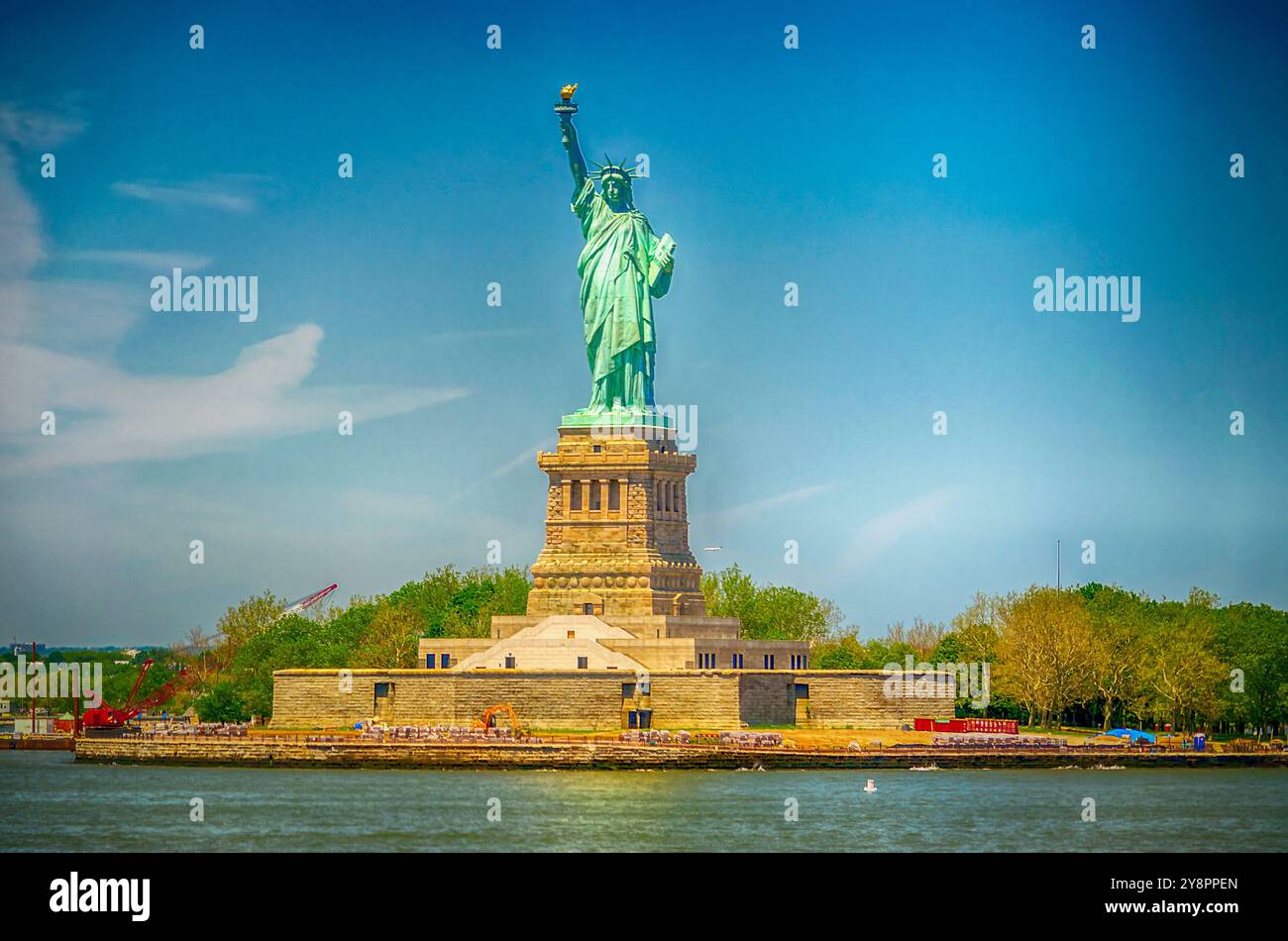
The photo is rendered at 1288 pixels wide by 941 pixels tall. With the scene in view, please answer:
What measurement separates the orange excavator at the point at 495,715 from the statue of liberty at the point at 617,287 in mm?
15023

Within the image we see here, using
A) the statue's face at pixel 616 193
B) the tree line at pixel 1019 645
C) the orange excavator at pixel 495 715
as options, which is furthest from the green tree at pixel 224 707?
the statue's face at pixel 616 193

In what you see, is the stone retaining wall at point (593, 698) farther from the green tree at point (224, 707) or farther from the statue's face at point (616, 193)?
the statue's face at point (616, 193)

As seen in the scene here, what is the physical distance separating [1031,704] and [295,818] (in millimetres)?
45440

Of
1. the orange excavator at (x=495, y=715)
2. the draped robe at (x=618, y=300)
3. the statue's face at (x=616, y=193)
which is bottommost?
the orange excavator at (x=495, y=715)

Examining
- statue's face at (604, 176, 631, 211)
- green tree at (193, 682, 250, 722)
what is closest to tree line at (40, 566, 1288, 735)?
green tree at (193, 682, 250, 722)

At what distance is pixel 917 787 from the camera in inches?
3477

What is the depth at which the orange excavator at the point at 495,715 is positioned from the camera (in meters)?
101

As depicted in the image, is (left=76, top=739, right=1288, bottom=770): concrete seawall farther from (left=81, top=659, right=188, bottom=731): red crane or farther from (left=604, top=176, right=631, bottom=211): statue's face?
(left=604, top=176, right=631, bottom=211): statue's face

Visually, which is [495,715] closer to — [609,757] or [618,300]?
[609,757]

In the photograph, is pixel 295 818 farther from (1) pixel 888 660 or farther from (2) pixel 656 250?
(1) pixel 888 660

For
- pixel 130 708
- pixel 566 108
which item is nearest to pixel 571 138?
pixel 566 108
